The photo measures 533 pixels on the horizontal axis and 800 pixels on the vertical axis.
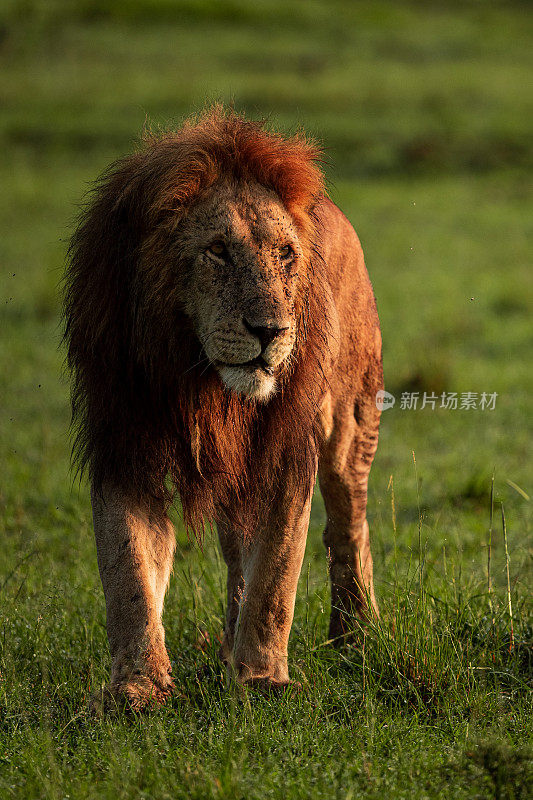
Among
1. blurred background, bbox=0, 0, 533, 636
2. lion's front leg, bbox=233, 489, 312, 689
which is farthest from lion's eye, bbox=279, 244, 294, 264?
lion's front leg, bbox=233, 489, 312, 689

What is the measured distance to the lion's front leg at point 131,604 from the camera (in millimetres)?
3100

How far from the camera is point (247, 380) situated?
9.73 feet

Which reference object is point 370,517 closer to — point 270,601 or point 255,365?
point 270,601

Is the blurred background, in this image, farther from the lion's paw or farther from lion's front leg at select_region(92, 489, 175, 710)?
the lion's paw

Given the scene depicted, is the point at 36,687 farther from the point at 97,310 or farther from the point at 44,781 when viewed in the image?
the point at 97,310

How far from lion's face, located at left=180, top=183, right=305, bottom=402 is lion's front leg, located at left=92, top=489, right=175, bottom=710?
1.86ft

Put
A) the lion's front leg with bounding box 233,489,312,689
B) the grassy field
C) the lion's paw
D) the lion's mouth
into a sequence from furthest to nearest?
1. the lion's front leg with bounding box 233,489,312,689
2. the lion's paw
3. the lion's mouth
4. the grassy field

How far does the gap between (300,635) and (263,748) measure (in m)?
1.10

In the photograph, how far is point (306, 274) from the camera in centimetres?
322

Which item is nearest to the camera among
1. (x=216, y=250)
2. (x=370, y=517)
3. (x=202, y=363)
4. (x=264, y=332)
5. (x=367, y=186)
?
(x=264, y=332)

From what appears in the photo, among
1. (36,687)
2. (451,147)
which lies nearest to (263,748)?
(36,687)

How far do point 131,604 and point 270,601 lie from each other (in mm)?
517

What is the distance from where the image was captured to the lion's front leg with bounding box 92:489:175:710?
310 centimetres

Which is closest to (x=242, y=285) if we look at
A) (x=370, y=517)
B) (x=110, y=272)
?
(x=110, y=272)
